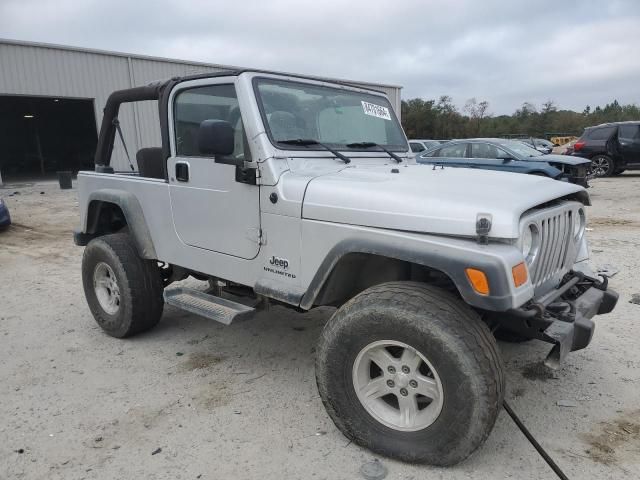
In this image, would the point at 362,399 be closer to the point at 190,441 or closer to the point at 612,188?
the point at 190,441

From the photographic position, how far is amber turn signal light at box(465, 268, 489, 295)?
2242 mm

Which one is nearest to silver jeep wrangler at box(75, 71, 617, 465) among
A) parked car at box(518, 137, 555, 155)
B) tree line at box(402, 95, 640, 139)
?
parked car at box(518, 137, 555, 155)

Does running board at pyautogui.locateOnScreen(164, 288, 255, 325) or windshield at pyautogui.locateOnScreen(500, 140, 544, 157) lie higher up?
windshield at pyautogui.locateOnScreen(500, 140, 544, 157)

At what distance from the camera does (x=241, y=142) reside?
3236mm

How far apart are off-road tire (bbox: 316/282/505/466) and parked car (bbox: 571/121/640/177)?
1523 centimetres

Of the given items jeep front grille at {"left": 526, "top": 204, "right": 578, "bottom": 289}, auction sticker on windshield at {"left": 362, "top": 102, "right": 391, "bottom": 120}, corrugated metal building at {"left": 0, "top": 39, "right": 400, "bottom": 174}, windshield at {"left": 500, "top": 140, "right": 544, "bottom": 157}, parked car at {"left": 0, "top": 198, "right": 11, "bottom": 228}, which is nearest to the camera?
jeep front grille at {"left": 526, "top": 204, "right": 578, "bottom": 289}

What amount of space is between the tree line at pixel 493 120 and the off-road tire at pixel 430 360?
42.9 metres

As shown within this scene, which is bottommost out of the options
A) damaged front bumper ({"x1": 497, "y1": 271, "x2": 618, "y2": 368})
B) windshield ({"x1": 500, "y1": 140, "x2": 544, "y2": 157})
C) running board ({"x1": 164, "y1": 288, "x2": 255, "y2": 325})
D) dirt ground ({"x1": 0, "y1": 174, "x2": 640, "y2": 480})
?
dirt ground ({"x1": 0, "y1": 174, "x2": 640, "y2": 480})

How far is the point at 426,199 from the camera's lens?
255cm

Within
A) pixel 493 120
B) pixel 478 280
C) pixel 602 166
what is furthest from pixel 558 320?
pixel 493 120

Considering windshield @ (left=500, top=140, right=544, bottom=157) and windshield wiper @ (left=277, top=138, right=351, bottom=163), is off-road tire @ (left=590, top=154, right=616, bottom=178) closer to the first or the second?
windshield @ (left=500, top=140, right=544, bottom=157)

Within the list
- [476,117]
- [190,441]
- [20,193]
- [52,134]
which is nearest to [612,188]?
[190,441]

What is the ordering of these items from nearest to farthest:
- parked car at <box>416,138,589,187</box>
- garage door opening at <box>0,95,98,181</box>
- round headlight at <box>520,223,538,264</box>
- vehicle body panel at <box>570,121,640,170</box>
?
round headlight at <box>520,223,538,264</box>, parked car at <box>416,138,589,187</box>, vehicle body panel at <box>570,121,640,170</box>, garage door opening at <box>0,95,98,181</box>

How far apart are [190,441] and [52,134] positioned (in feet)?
96.7
